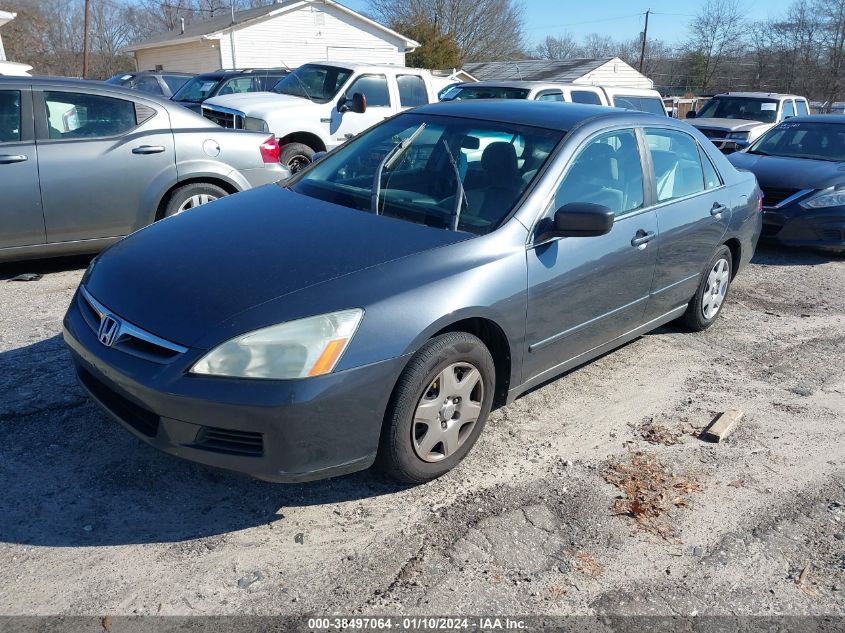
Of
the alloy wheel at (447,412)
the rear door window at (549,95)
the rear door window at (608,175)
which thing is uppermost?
the rear door window at (549,95)

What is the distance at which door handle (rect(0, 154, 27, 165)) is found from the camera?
5438mm

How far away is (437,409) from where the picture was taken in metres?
3.23

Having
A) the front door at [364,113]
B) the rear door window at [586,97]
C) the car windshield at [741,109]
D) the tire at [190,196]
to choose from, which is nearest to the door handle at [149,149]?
the tire at [190,196]

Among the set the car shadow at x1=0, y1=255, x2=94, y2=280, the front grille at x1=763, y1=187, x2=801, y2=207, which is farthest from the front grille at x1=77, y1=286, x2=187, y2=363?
the front grille at x1=763, y1=187, x2=801, y2=207

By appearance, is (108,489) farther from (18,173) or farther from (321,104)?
(321,104)

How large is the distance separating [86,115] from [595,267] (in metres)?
4.42

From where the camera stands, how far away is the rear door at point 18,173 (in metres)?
5.45

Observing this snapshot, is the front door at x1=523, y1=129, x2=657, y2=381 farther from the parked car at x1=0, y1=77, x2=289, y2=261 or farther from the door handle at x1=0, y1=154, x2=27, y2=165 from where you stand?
the door handle at x1=0, y1=154, x2=27, y2=165

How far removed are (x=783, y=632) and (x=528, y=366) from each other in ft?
5.29

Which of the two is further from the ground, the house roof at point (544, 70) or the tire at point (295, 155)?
the house roof at point (544, 70)

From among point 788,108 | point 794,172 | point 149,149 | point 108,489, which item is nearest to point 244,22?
point 788,108

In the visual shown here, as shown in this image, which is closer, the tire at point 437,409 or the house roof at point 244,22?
the tire at point 437,409

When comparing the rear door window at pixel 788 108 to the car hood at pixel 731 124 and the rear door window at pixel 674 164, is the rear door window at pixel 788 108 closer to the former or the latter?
the car hood at pixel 731 124

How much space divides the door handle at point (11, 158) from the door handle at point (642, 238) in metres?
4.53
